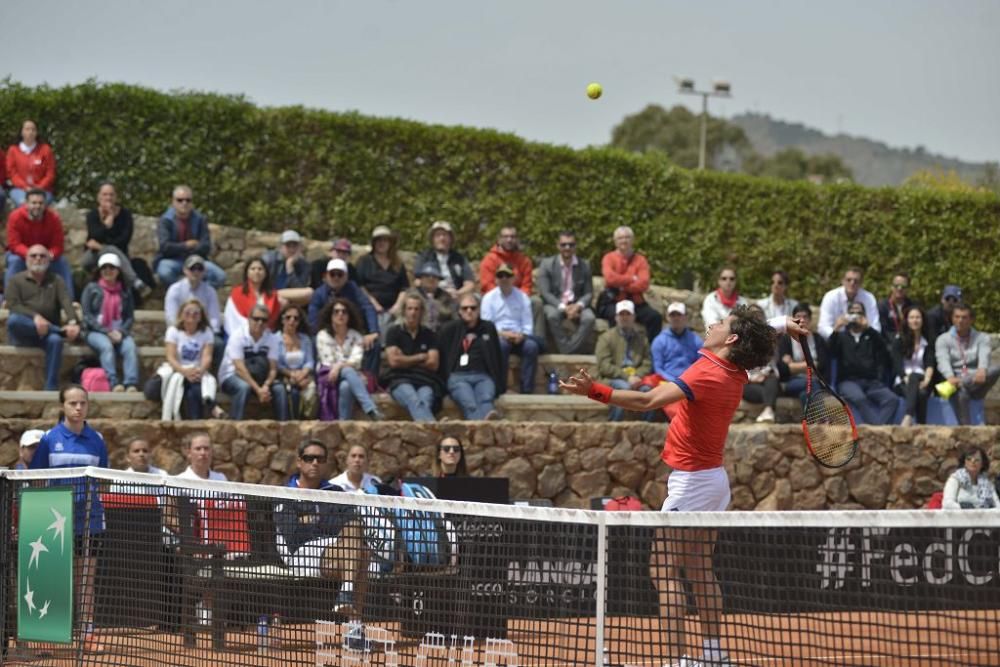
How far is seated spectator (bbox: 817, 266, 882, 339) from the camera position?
699 inches

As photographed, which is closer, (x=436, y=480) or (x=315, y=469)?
(x=315, y=469)

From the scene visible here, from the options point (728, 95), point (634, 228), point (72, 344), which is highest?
point (728, 95)

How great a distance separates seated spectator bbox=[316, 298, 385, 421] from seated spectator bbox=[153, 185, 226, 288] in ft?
9.58

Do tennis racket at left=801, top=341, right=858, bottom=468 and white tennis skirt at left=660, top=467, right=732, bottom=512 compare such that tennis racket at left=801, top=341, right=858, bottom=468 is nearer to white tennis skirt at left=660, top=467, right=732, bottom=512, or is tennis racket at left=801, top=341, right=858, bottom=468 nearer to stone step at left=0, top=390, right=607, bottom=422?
white tennis skirt at left=660, top=467, right=732, bottom=512

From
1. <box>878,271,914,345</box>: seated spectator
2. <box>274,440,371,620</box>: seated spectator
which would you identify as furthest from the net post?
<box>878,271,914,345</box>: seated spectator

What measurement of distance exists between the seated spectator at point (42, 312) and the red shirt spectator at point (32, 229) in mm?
1156

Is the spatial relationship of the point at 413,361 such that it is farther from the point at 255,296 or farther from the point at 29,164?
the point at 29,164

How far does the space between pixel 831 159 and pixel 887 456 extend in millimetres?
66404

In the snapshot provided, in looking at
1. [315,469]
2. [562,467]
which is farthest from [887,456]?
[315,469]

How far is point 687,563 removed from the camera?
22.7ft

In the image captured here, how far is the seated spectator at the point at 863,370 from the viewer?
16781mm

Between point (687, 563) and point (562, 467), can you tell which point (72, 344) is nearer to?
point (562, 467)

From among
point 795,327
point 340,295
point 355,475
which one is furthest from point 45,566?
point 340,295

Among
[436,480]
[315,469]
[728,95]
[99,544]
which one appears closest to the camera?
[99,544]
